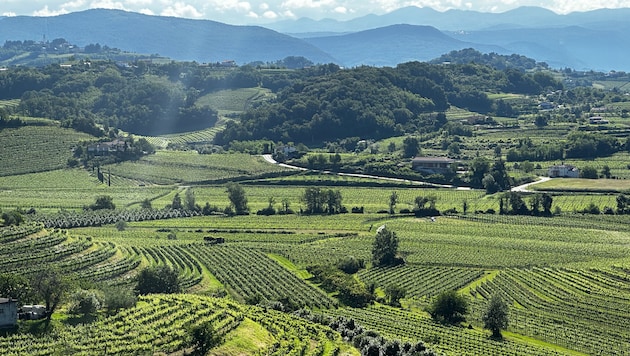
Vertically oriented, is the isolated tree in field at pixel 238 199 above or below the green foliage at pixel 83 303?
below

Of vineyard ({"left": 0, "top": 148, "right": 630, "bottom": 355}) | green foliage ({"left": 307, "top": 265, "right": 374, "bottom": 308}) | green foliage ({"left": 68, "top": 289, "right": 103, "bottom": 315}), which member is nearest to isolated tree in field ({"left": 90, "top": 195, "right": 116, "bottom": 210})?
vineyard ({"left": 0, "top": 148, "right": 630, "bottom": 355})

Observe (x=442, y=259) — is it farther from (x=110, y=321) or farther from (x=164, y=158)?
(x=164, y=158)

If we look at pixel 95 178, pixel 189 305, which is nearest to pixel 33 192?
pixel 95 178

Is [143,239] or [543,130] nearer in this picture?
[143,239]

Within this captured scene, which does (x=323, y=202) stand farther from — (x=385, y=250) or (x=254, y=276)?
(x=254, y=276)

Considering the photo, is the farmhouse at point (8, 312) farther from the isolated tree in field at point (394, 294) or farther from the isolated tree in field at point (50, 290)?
the isolated tree in field at point (394, 294)

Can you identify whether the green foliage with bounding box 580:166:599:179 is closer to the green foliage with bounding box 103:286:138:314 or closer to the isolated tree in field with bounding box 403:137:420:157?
the isolated tree in field with bounding box 403:137:420:157

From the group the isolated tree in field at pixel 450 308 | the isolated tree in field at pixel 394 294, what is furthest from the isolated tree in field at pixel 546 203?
the isolated tree in field at pixel 450 308

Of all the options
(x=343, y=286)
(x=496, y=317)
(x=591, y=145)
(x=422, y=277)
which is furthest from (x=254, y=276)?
(x=591, y=145)
